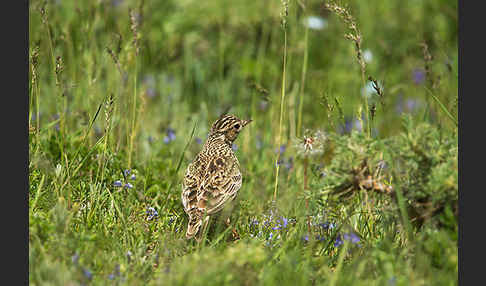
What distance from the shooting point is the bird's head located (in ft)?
21.4

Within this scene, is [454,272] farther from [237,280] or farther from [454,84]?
[454,84]

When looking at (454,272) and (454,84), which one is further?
(454,84)

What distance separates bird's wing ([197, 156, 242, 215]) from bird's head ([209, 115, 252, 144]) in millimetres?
495

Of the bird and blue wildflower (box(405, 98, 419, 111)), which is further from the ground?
blue wildflower (box(405, 98, 419, 111))

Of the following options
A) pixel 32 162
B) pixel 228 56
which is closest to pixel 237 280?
pixel 32 162

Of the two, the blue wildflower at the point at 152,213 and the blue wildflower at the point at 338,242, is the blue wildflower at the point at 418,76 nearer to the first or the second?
the blue wildflower at the point at 338,242

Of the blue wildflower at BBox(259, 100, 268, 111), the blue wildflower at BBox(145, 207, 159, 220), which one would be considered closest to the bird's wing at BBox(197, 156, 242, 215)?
the blue wildflower at BBox(145, 207, 159, 220)

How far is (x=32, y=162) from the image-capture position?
5105 mm

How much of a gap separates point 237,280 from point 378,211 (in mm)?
1312

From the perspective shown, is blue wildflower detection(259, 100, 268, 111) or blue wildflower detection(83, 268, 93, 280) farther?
blue wildflower detection(259, 100, 268, 111)

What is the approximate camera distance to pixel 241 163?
689 centimetres

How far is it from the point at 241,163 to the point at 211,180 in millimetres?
A: 1270

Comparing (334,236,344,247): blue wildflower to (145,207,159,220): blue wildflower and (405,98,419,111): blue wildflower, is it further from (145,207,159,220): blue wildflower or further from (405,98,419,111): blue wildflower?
(405,98,419,111): blue wildflower

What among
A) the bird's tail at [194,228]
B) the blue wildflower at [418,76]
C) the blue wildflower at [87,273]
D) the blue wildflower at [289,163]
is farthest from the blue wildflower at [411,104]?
the blue wildflower at [87,273]
